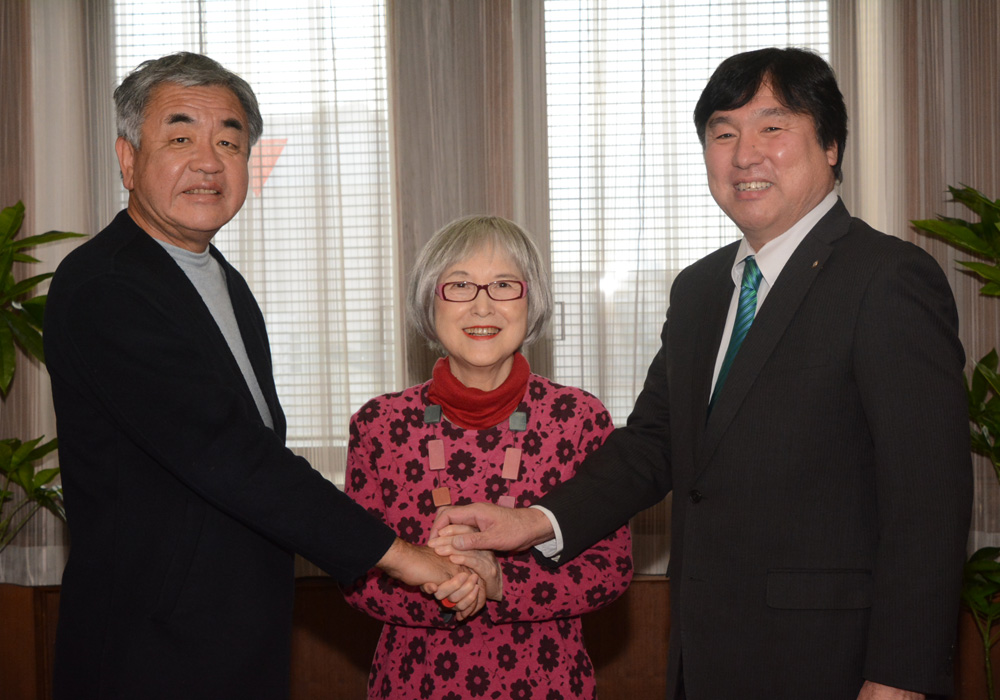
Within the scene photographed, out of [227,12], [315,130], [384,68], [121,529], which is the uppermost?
[227,12]

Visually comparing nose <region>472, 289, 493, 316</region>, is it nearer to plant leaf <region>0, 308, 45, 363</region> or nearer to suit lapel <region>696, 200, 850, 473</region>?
suit lapel <region>696, 200, 850, 473</region>

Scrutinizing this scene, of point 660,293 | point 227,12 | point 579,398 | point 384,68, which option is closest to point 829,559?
point 579,398

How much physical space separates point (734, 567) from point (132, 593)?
1.13m

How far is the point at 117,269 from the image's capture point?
5.17 ft

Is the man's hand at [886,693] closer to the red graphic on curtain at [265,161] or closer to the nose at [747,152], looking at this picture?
the nose at [747,152]

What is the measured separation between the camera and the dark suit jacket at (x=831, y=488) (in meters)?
1.42

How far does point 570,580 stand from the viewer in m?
1.80

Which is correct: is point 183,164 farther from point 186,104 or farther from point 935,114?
point 935,114

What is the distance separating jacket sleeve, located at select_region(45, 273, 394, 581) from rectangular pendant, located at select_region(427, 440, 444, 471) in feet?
0.90

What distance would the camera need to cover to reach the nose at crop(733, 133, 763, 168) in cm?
171

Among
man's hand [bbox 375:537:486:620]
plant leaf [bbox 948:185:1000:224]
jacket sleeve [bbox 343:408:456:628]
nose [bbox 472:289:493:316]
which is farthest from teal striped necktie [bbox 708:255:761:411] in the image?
plant leaf [bbox 948:185:1000:224]

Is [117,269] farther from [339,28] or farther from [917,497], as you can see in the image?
[339,28]

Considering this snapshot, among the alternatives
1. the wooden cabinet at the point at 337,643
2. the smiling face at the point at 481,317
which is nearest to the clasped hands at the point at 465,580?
the smiling face at the point at 481,317

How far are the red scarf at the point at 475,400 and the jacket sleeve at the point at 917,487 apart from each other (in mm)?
744
